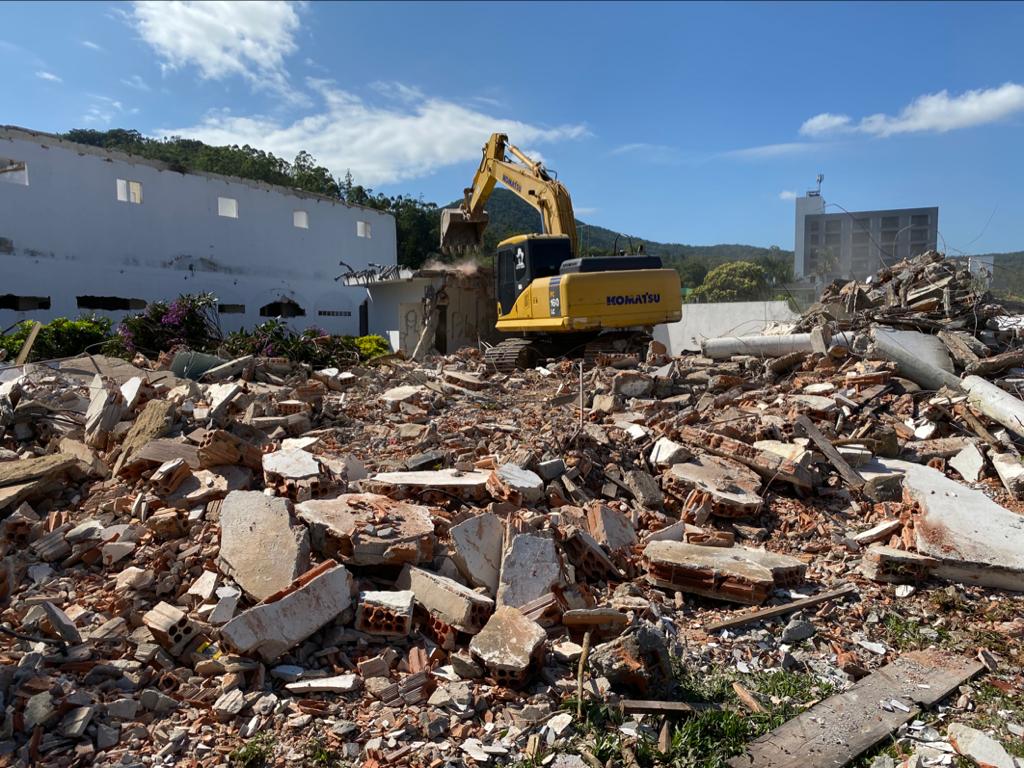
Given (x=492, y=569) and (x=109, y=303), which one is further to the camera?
(x=109, y=303)

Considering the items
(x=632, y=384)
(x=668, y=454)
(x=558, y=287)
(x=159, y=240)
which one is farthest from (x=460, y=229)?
(x=668, y=454)

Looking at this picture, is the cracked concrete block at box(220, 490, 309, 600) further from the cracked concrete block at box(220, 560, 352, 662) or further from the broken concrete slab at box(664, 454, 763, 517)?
the broken concrete slab at box(664, 454, 763, 517)

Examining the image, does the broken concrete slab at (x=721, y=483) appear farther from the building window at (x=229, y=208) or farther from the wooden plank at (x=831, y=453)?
the building window at (x=229, y=208)

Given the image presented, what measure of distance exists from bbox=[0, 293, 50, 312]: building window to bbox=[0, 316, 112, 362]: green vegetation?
1255mm

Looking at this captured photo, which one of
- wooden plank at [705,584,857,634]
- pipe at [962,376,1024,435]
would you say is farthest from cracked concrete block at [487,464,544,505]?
pipe at [962,376,1024,435]

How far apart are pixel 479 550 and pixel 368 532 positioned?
2.24 ft

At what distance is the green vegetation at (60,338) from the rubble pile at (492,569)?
6110 millimetres

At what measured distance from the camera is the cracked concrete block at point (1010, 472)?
5559 mm

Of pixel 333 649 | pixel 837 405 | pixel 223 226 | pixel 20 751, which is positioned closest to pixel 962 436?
pixel 837 405

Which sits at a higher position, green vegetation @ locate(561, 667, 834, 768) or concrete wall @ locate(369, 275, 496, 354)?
concrete wall @ locate(369, 275, 496, 354)

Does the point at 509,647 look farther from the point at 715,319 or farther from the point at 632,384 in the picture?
the point at 715,319

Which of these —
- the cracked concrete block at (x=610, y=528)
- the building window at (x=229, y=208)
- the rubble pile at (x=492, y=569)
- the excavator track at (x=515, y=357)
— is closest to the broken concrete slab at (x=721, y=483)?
the rubble pile at (x=492, y=569)

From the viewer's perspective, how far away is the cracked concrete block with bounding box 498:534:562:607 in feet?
13.0

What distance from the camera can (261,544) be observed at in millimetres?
4047
